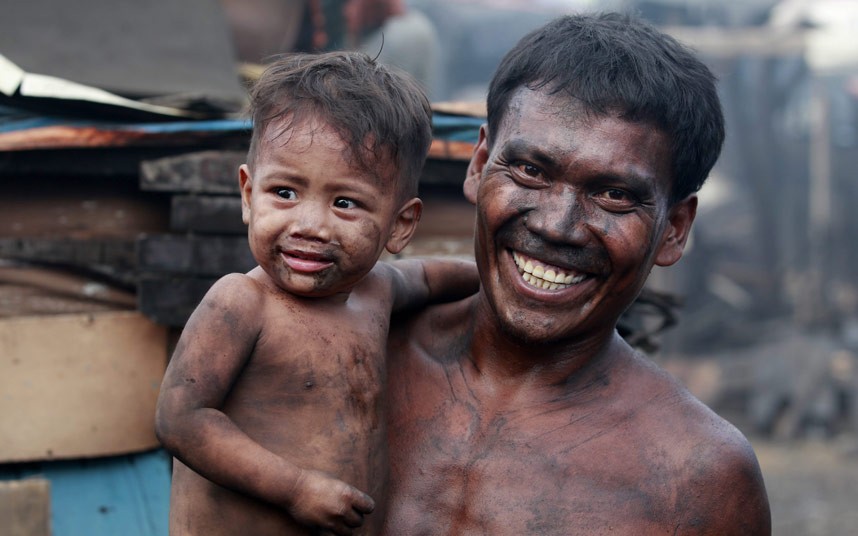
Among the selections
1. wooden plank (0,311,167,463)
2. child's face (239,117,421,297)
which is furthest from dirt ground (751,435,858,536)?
child's face (239,117,421,297)

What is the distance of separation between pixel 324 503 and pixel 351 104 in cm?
82

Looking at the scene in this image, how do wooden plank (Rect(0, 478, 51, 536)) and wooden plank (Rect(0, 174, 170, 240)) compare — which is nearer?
wooden plank (Rect(0, 478, 51, 536))

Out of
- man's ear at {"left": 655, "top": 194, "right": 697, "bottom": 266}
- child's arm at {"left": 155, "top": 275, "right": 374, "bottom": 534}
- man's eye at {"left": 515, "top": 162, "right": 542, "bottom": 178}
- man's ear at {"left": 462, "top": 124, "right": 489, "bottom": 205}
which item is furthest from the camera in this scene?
man's ear at {"left": 462, "top": 124, "right": 489, "bottom": 205}

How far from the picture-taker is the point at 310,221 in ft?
7.05

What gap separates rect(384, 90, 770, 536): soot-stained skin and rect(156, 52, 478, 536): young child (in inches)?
8.0

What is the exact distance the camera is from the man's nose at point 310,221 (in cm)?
215

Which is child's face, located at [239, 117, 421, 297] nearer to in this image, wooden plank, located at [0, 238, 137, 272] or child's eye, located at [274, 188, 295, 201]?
child's eye, located at [274, 188, 295, 201]

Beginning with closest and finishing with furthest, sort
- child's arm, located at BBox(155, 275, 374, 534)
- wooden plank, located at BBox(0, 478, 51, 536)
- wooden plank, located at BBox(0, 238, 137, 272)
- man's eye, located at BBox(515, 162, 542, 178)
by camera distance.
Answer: child's arm, located at BBox(155, 275, 374, 534)
man's eye, located at BBox(515, 162, 542, 178)
wooden plank, located at BBox(0, 478, 51, 536)
wooden plank, located at BBox(0, 238, 137, 272)

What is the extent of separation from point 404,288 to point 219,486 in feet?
2.29

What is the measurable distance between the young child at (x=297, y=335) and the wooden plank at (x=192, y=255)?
89 cm

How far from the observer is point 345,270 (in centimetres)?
223

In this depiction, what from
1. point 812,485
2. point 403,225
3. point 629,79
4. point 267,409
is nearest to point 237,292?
point 267,409

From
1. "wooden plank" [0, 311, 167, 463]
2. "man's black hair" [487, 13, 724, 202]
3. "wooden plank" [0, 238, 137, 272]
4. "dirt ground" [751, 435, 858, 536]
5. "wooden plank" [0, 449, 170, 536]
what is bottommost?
"dirt ground" [751, 435, 858, 536]

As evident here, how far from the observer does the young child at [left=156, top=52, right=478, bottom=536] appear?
6.90 ft
